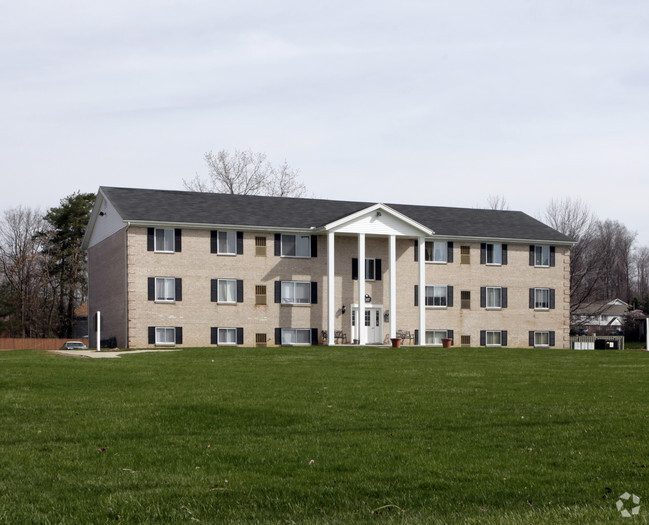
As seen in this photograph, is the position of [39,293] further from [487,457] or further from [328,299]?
[487,457]

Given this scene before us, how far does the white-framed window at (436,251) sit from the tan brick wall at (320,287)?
17.0 inches

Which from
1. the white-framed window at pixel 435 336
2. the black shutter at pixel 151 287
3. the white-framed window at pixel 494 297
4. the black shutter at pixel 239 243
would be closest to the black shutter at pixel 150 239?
the black shutter at pixel 151 287

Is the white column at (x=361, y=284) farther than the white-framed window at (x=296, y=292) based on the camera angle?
No

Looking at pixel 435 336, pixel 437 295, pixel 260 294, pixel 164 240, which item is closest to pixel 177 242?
pixel 164 240

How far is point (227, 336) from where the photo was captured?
4462 centimetres

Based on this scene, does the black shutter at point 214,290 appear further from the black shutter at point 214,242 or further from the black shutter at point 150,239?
the black shutter at point 150,239

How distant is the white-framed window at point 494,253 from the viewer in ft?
164

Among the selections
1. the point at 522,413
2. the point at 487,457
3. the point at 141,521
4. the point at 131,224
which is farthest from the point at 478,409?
the point at 131,224

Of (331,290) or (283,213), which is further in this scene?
(283,213)

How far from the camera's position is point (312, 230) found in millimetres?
45688

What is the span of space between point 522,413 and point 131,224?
31.8 metres

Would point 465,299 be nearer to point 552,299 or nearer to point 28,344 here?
point 552,299

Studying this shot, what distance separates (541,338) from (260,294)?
18.1 meters

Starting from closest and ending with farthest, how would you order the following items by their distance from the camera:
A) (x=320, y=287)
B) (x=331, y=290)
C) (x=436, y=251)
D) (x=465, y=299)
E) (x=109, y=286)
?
1. (x=331, y=290)
2. (x=320, y=287)
3. (x=109, y=286)
4. (x=436, y=251)
5. (x=465, y=299)
